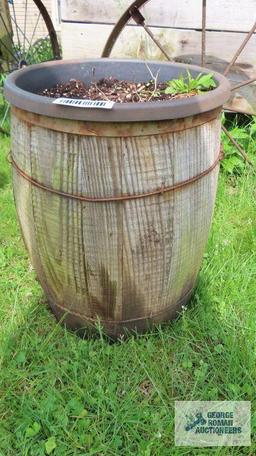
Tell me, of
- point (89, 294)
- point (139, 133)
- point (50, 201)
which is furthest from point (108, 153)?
point (89, 294)

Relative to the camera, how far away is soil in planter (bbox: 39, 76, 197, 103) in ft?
5.74

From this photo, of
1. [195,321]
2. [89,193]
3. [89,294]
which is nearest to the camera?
[89,193]

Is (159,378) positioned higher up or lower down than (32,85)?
lower down

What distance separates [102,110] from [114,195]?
28 centimetres

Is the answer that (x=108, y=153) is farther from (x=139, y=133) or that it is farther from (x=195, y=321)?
(x=195, y=321)

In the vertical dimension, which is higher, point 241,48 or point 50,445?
point 241,48

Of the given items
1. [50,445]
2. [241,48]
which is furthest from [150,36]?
[50,445]

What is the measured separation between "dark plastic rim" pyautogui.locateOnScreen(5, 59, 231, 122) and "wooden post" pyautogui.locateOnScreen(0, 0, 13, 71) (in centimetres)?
261

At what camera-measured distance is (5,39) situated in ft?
14.0

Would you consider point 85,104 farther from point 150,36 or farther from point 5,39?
point 5,39

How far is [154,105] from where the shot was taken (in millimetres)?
1364

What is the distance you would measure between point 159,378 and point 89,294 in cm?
43

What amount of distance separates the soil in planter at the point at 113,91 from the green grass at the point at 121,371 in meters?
0.92

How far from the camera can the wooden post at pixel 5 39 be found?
423cm
